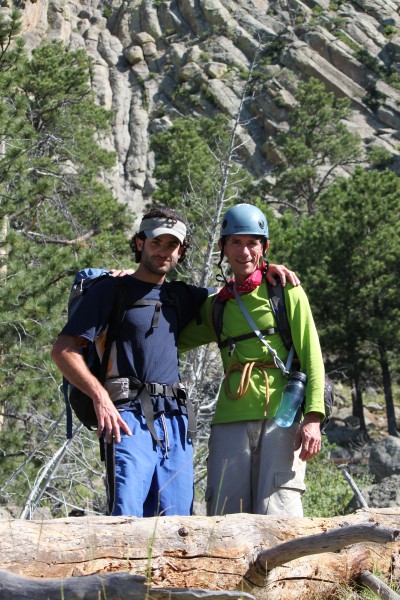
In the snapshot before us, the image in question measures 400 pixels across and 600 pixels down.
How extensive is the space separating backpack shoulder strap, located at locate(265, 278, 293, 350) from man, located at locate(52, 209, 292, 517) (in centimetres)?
11

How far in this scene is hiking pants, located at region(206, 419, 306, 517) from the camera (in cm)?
361

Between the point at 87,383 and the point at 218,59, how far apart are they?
207 ft

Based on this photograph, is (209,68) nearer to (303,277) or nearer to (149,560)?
(303,277)

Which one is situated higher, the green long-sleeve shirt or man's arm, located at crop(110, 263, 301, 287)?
man's arm, located at crop(110, 263, 301, 287)

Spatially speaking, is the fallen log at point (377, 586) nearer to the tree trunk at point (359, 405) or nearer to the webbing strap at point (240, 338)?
the webbing strap at point (240, 338)

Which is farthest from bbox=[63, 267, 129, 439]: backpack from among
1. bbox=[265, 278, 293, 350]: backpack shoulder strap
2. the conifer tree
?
the conifer tree

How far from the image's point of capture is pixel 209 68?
203ft

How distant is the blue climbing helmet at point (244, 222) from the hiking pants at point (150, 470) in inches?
35.1

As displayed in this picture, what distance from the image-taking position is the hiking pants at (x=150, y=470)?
137 inches

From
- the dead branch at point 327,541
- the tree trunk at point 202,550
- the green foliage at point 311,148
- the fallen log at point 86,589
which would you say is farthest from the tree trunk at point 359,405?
the fallen log at point 86,589

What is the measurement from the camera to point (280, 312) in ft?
12.4

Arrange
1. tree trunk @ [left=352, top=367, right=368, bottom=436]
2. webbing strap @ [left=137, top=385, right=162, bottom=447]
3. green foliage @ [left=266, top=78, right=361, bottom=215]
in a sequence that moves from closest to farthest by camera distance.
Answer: webbing strap @ [left=137, top=385, right=162, bottom=447] → tree trunk @ [left=352, top=367, right=368, bottom=436] → green foliage @ [left=266, top=78, right=361, bottom=215]

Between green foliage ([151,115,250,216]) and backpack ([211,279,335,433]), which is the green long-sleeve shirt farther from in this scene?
green foliage ([151,115,250,216])

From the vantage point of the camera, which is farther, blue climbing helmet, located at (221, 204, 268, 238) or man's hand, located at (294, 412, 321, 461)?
blue climbing helmet, located at (221, 204, 268, 238)
